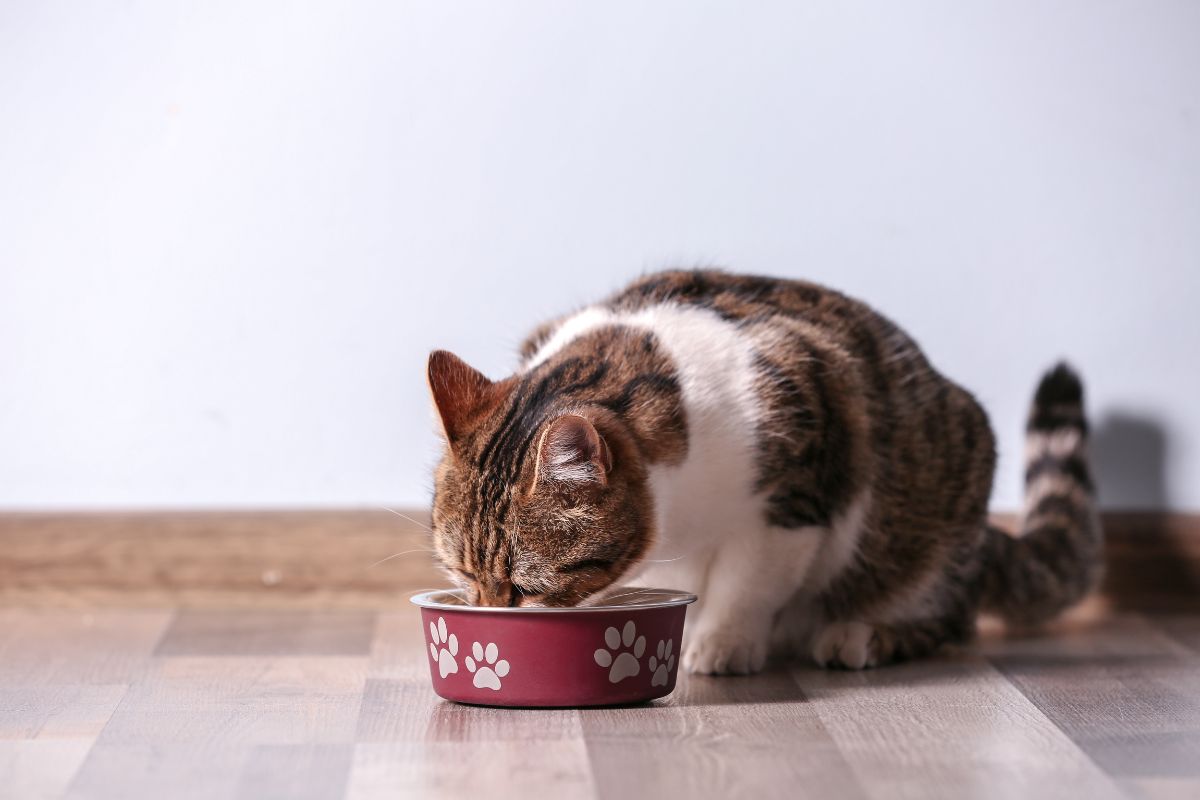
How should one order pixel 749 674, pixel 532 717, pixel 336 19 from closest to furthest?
pixel 532 717, pixel 749 674, pixel 336 19

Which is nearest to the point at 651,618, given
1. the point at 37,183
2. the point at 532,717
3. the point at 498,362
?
the point at 532,717

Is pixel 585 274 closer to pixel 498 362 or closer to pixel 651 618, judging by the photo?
pixel 498 362

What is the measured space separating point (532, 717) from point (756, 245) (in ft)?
3.88

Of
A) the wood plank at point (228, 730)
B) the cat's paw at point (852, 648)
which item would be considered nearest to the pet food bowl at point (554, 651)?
the wood plank at point (228, 730)

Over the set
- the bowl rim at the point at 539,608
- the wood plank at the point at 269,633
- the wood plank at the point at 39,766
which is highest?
the bowl rim at the point at 539,608

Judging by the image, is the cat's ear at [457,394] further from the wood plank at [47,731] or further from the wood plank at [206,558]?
the wood plank at [206,558]

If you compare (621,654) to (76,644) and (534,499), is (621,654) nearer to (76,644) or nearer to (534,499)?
(534,499)

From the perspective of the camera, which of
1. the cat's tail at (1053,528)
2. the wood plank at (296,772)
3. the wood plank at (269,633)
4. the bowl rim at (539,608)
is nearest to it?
the wood plank at (296,772)

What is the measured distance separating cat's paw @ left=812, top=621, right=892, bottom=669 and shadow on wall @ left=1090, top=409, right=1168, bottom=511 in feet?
2.58

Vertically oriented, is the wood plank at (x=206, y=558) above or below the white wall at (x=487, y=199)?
below

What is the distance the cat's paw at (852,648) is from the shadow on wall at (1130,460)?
788 millimetres

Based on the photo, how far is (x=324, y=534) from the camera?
2650mm

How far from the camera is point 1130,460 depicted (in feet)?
8.85

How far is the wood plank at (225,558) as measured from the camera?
2.63 meters
